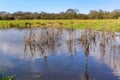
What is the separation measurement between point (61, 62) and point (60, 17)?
75131 mm

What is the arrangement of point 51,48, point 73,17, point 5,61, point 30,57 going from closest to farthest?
point 5,61
point 30,57
point 51,48
point 73,17

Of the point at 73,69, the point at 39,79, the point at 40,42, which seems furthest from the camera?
the point at 40,42

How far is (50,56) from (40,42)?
607 cm

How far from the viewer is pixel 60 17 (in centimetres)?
9238

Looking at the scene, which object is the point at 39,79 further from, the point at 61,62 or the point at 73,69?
the point at 61,62

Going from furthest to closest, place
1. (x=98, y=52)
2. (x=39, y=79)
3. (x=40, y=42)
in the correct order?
(x=40, y=42) < (x=98, y=52) < (x=39, y=79)

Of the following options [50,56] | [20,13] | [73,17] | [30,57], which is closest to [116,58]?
[50,56]

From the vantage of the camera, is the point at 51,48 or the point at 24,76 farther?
the point at 51,48

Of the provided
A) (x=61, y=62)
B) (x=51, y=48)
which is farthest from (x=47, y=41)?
(x=61, y=62)

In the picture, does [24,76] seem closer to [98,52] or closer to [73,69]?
[73,69]

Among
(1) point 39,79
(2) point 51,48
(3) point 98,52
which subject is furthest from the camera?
(2) point 51,48

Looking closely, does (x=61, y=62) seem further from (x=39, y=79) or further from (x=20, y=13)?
(x=20, y=13)

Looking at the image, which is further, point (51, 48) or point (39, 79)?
point (51, 48)

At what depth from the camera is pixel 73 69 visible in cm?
1552
